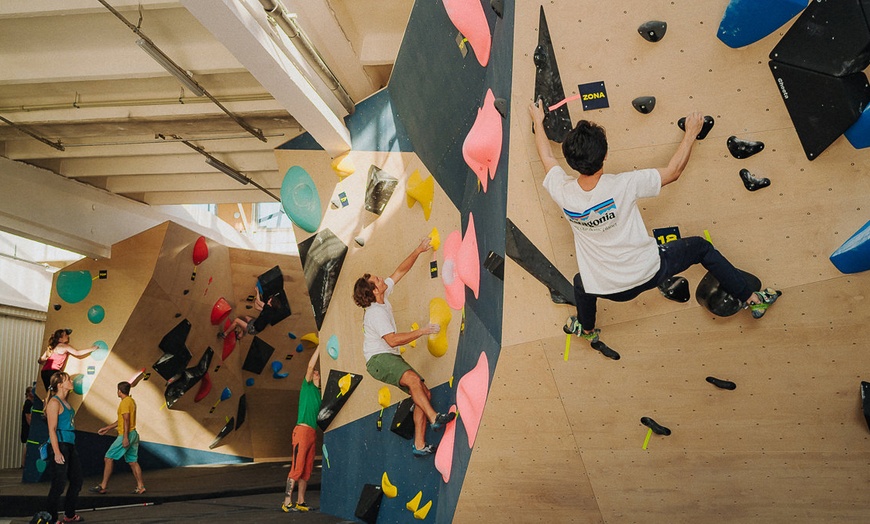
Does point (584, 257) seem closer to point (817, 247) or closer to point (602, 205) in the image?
point (602, 205)

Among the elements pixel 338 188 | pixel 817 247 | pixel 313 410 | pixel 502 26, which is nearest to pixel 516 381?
pixel 817 247

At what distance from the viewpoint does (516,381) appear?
11.8ft

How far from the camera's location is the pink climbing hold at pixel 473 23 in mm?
3618

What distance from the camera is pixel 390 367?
4.94 m

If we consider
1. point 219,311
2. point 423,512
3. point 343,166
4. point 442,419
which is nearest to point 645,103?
point 442,419

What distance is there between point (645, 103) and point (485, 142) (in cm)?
97

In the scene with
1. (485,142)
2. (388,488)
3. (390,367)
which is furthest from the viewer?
(388,488)

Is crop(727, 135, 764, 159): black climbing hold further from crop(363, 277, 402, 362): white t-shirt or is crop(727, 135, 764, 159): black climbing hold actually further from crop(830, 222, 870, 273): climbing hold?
crop(363, 277, 402, 362): white t-shirt

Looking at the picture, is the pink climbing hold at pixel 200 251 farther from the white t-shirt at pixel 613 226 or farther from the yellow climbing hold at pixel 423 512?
the white t-shirt at pixel 613 226

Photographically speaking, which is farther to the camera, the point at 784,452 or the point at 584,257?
the point at 784,452

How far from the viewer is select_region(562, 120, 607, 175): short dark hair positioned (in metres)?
2.78

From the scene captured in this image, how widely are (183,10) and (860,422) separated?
5.51 metres

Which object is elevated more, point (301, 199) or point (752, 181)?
point (301, 199)

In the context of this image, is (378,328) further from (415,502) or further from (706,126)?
(706,126)
